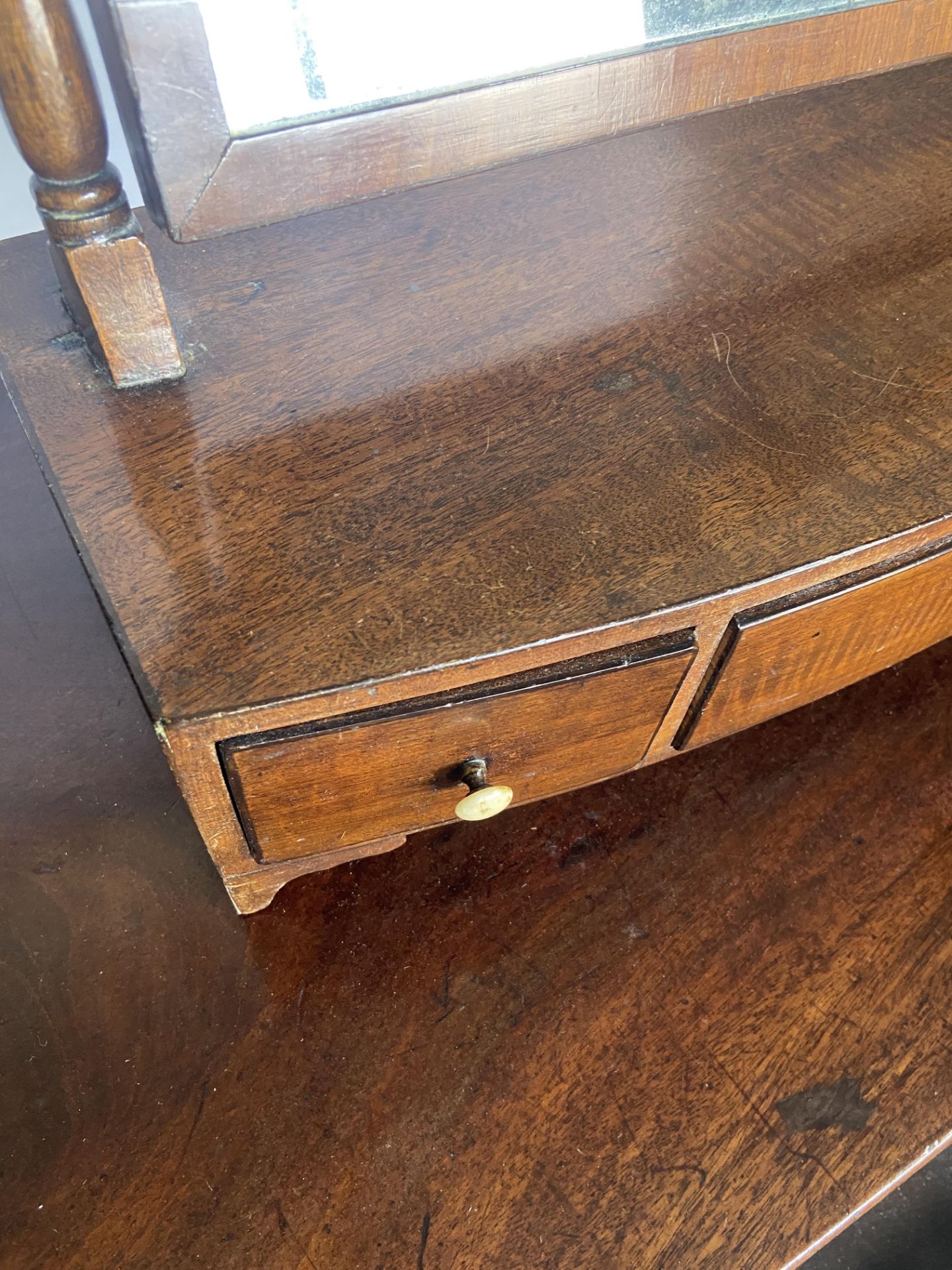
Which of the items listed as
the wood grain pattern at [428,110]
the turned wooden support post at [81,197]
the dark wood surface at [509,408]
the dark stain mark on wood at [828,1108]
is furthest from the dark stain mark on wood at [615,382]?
the dark stain mark on wood at [828,1108]

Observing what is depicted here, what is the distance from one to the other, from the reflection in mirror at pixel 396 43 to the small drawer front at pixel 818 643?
1.01ft

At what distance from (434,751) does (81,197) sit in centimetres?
32

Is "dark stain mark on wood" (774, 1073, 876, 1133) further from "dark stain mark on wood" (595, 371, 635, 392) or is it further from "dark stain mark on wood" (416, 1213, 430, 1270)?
"dark stain mark on wood" (595, 371, 635, 392)

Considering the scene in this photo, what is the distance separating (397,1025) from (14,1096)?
0.23 metres

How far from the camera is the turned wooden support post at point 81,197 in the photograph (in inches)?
16.8

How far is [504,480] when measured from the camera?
525 mm

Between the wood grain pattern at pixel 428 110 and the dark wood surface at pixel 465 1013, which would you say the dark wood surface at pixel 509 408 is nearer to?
the wood grain pattern at pixel 428 110

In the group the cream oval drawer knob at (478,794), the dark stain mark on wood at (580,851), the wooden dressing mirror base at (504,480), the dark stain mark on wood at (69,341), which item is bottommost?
the dark stain mark on wood at (580,851)

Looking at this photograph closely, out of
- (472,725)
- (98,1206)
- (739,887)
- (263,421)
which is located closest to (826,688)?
(739,887)

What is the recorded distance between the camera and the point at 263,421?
21.8 inches

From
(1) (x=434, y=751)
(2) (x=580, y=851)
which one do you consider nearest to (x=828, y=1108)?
(2) (x=580, y=851)

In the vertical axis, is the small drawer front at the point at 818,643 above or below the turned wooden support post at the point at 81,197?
below

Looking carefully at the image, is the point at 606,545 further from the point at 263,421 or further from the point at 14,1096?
the point at 14,1096

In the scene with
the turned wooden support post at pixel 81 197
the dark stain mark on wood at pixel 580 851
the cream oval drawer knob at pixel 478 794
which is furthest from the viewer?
the dark stain mark on wood at pixel 580 851
